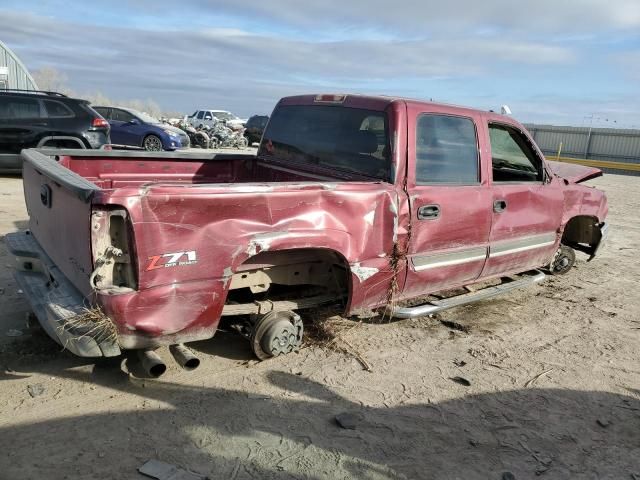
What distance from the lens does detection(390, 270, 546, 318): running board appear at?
13.8 feet

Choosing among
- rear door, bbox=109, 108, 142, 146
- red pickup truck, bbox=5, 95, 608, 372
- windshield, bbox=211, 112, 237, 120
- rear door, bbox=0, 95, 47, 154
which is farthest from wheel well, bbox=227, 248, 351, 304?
windshield, bbox=211, 112, 237, 120

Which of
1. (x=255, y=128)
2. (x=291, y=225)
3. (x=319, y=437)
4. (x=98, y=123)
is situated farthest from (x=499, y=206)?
(x=255, y=128)

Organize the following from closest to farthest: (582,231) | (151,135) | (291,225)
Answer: (291,225) < (582,231) < (151,135)

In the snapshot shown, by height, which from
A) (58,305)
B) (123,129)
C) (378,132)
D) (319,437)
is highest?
(378,132)

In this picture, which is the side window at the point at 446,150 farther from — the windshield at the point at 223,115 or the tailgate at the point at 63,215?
the windshield at the point at 223,115

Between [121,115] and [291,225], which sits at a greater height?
[121,115]

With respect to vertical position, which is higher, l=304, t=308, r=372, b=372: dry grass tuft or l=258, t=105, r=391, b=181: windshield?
l=258, t=105, r=391, b=181: windshield

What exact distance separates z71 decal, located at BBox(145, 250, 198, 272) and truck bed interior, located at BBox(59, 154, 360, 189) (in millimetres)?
1546

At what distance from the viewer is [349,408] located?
337 centimetres

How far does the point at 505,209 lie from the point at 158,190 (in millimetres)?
3115

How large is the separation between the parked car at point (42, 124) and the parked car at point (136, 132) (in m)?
6.42

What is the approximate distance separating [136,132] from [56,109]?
22.0 ft

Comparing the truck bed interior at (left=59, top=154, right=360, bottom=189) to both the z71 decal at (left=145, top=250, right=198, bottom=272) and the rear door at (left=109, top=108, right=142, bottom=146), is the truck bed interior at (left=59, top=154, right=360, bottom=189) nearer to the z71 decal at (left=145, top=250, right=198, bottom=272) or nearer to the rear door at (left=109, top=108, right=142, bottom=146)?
the z71 decal at (left=145, top=250, right=198, bottom=272)

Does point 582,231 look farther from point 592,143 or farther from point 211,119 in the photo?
point 592,143
